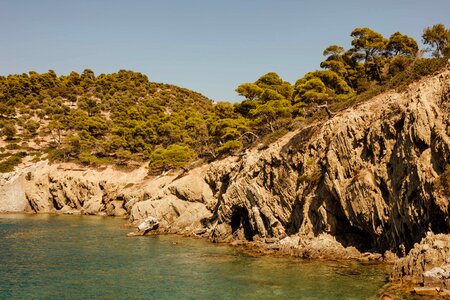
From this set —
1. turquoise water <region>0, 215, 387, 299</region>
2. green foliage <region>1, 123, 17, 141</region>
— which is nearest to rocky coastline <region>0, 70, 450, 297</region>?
turquoise water <region>0, 215, 387, 299</region>

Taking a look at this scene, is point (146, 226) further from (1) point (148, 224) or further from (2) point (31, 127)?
(2) point (31, 127)

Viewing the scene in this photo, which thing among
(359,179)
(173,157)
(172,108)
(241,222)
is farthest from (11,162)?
(359,179)

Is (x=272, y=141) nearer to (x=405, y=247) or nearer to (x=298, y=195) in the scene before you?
(x=298, y=195)

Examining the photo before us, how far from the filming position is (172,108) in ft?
398

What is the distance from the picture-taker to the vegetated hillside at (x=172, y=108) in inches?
2105

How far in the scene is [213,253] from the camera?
35.8 meters

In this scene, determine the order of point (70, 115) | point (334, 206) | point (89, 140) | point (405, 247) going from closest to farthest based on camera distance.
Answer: point (405, 247) → point (334, 206) → point (89, 140) → point (70, 115)

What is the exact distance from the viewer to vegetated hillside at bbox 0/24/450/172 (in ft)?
175

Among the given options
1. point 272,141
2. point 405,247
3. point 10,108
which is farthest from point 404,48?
point 10,108

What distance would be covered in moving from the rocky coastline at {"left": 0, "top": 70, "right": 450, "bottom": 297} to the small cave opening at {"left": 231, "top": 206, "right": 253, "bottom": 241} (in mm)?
131

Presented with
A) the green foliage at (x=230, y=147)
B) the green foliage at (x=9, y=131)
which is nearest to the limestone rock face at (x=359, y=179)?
the green foliage at (x=230, y=147)

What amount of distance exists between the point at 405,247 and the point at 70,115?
10004 centimetres

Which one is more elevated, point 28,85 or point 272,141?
point 28,85

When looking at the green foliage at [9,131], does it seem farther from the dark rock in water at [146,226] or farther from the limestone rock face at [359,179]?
the limestone rock face at [359,179]
